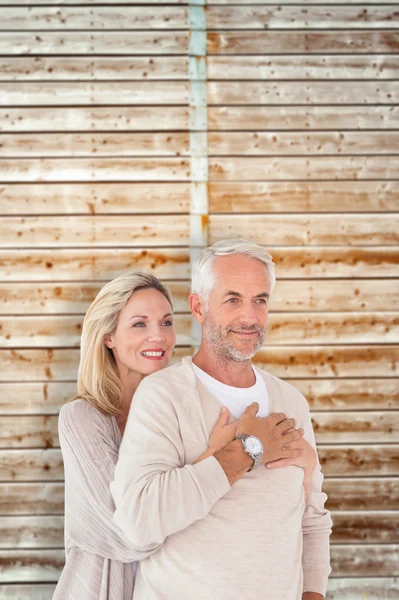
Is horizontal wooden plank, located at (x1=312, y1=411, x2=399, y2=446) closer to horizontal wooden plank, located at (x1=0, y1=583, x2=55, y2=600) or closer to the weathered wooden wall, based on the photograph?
the weathered wooden wall

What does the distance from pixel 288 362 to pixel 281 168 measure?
36.0 inches

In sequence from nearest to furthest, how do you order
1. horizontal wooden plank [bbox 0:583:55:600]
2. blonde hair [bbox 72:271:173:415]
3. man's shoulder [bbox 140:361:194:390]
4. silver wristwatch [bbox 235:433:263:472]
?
silver wristwatch [bbox 235:433:263:472], man's shoulder [bbox 140:361:194:390], blonde hair [bbox 72:271:173:415], horizontal wooden plank [bbox 0:583:55:600]

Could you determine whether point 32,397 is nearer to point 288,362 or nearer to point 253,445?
point 288,362

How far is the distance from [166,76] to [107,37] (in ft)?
1.11

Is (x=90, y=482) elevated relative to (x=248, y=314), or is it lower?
lower

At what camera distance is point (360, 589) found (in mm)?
2967

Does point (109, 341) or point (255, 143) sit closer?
point (109, 341)

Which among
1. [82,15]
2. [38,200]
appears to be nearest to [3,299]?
[38,200]

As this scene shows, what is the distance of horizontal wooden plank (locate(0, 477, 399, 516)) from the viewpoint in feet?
9.79

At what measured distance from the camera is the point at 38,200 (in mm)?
3061

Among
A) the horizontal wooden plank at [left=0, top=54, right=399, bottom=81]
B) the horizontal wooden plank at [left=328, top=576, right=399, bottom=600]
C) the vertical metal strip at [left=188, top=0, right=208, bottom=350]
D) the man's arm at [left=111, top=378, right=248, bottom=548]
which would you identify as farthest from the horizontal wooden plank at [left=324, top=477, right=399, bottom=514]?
the horizontal wooden plank at [left=0, top=54, right=399, bottom=81]

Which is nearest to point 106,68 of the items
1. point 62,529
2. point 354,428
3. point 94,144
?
point 94,144

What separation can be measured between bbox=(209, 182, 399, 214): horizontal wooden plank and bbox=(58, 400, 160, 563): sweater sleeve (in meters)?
1.50

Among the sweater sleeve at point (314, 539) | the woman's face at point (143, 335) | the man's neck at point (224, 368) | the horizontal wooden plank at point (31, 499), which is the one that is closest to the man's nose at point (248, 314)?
the man's neck at point (224, 368)
